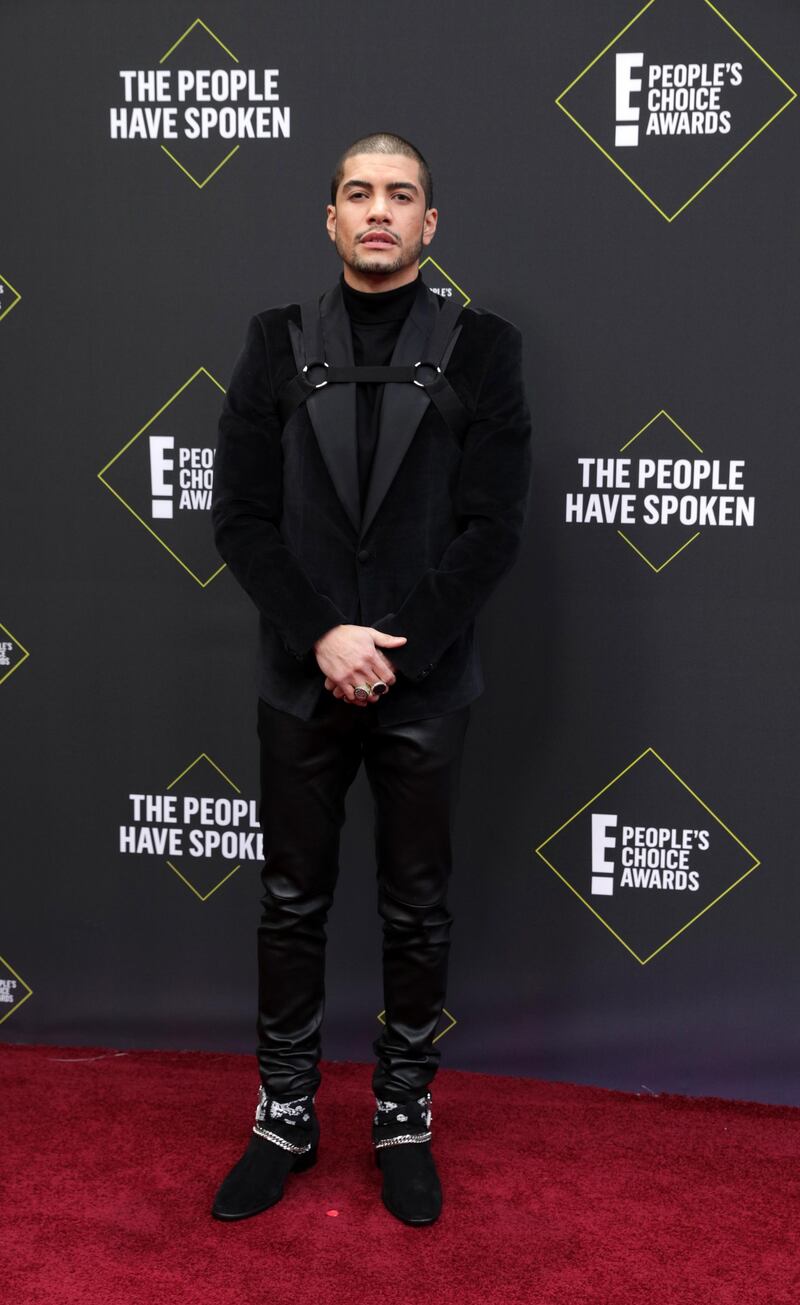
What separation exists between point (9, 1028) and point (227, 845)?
2.37 feet

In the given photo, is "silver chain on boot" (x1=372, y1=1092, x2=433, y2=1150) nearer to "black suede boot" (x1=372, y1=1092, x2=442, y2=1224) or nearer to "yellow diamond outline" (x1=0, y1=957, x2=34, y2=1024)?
"black suede boot" (x1=372, y1=1092, x2=442, y2=1224)

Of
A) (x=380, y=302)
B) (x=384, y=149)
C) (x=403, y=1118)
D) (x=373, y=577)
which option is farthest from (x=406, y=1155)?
(x=384, y=149)

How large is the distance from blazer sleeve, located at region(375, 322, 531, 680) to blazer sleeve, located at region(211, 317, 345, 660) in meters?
0.14

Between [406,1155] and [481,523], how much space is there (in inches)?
45.7

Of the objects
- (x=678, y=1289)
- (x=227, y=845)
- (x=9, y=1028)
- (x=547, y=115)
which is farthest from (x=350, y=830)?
(x=547, y=115)

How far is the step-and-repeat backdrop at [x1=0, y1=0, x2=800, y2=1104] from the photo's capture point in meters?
2.70

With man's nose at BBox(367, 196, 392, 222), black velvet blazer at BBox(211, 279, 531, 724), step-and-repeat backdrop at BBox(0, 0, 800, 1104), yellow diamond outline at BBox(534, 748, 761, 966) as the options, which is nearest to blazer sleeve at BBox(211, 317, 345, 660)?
black velvet blazer at BBox(211, 279, 531, 724)

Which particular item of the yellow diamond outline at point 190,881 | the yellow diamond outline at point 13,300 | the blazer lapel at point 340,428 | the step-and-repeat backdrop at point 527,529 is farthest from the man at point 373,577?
the yellow diamond outline at point 13,300

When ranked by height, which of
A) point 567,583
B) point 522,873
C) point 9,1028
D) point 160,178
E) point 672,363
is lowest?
point 9,1028

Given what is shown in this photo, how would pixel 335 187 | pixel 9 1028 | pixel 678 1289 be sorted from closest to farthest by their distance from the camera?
pixel 678 1289 < pixel 335 187 < pixel 9 1028

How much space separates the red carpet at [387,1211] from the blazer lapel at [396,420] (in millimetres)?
1238

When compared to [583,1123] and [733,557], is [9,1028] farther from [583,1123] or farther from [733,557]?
[733,557]

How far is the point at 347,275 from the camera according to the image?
7.60 feet

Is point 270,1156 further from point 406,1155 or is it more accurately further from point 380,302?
point 380,302
